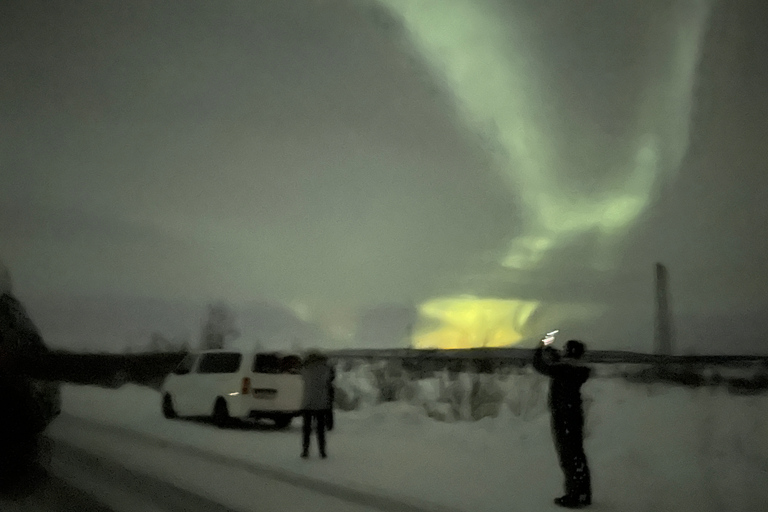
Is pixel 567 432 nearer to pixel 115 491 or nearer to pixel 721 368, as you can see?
pixel 115 491

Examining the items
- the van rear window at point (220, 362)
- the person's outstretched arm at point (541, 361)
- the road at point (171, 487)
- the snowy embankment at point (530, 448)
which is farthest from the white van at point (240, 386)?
the person's outstretched arm at point (541, 361)

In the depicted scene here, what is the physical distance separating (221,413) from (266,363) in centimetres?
130

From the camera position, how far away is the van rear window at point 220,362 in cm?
1265

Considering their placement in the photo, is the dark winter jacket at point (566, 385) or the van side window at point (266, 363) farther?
the van side window at point (266, 363)

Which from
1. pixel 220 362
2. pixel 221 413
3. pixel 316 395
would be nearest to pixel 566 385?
pixel 316 395

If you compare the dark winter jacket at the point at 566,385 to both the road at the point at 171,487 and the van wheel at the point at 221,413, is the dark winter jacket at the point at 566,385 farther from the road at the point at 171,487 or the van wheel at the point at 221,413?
the van wheel at the point at 221,413

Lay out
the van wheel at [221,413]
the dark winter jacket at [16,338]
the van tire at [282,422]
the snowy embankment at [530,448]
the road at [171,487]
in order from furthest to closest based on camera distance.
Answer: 1. the van tire at [282,422]
2. the van wheel at [221,413]
3. the dark winter jacket at [16,338]
4. the snowy embankment at [530,448]
5. the road at [171,487]

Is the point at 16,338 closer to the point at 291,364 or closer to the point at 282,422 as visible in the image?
the point at 291,364

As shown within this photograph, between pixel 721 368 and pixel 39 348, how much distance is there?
12982 millimetres

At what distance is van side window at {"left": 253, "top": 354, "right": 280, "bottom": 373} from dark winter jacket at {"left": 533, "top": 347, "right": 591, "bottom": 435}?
23.6ft

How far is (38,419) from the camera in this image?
841cm

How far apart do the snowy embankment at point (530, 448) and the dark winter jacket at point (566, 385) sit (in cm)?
93

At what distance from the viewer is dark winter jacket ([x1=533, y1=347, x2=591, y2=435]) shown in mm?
6547

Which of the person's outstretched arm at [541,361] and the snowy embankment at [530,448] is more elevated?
the person's outstretched arm at [541,361]
